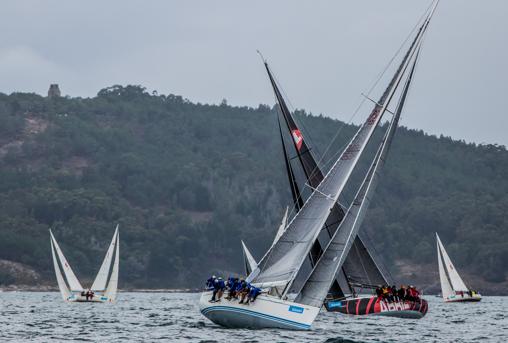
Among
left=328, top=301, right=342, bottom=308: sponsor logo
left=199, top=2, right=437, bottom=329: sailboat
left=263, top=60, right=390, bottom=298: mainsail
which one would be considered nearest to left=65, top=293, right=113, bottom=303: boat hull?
left=263, top=60, right=390, bottom=298: mainsail

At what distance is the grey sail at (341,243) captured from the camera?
3838 centimetres

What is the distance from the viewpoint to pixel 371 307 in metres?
48.3

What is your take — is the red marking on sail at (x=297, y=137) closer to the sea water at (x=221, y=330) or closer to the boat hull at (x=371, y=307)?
the boat hull at (x=371, y=307)

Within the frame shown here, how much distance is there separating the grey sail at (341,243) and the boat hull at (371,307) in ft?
18.6

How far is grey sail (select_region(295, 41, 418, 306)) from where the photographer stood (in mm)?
38375

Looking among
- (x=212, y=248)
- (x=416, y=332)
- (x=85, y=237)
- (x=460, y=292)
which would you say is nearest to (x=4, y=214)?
(x=85, y=237)

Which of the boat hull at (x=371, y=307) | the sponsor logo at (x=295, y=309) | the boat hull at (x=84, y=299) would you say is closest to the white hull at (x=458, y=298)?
the boat hull at (x=84, y=299)

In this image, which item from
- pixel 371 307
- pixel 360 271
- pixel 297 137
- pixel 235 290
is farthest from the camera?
pixel 360 271

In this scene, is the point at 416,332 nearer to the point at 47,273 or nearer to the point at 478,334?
the point at 478,334

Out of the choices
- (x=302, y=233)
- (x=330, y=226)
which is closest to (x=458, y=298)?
(x=330, y=226)

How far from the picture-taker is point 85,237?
172 m

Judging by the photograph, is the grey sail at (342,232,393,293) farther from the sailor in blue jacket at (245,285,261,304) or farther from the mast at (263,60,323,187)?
the sailor in blue jacket at (245,285,261,304)

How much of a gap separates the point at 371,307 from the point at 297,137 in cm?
793

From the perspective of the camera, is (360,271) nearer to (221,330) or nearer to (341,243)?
(341,243)
